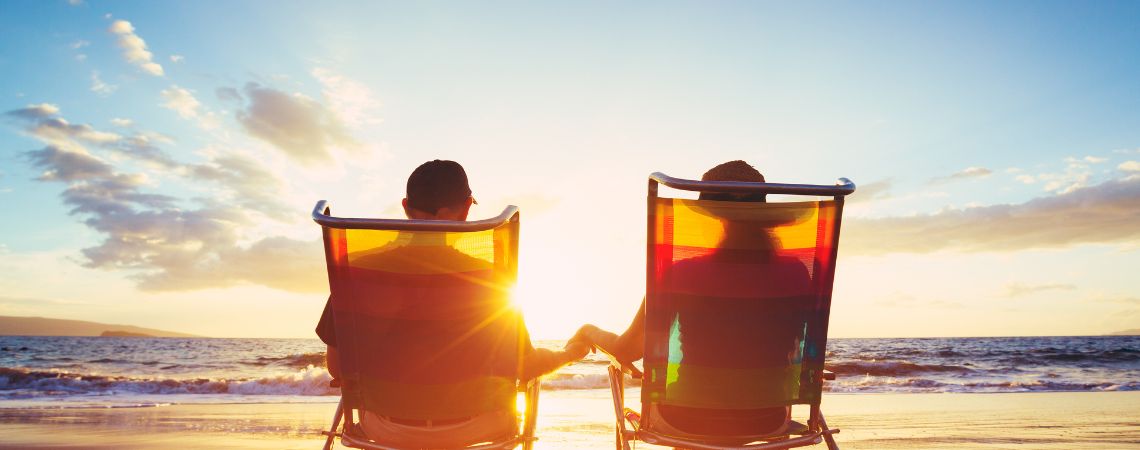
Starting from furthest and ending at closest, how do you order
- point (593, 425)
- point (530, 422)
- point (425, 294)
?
point (593, 425) → point (530, 422) → point (425, 294)

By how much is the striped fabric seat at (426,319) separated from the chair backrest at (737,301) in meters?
0.64

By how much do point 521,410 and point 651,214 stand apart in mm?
1119

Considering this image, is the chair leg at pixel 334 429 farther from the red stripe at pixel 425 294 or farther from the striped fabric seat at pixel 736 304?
the striped fabric seat at pixel 736 304

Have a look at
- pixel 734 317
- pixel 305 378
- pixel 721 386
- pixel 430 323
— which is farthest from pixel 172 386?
pixel 734 317

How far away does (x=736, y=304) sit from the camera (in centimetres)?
303

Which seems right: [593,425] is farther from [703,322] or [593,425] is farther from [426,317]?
[426,317]

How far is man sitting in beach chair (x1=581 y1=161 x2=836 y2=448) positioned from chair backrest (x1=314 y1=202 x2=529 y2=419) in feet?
2.10

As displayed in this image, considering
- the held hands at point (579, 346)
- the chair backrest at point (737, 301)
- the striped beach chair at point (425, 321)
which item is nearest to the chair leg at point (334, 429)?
the striped beach chair at point (425, 321)

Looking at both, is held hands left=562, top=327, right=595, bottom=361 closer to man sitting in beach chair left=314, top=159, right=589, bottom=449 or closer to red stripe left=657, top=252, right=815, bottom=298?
man sitting in beach chair left=314, top=159, right=589, bottom=449

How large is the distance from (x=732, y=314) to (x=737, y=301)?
0.20ft

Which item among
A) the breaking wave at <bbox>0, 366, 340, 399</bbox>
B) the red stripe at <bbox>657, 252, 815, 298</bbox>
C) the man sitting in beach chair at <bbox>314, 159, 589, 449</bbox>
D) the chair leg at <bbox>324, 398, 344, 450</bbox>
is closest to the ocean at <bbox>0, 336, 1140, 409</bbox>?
the breaking wave at <bbox>0, 366, 340, 399</bbox>

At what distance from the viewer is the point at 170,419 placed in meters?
9.20

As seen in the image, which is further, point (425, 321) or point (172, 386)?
point (172, 386)

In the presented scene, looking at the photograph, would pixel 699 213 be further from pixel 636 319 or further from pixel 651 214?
pixel 636 319
